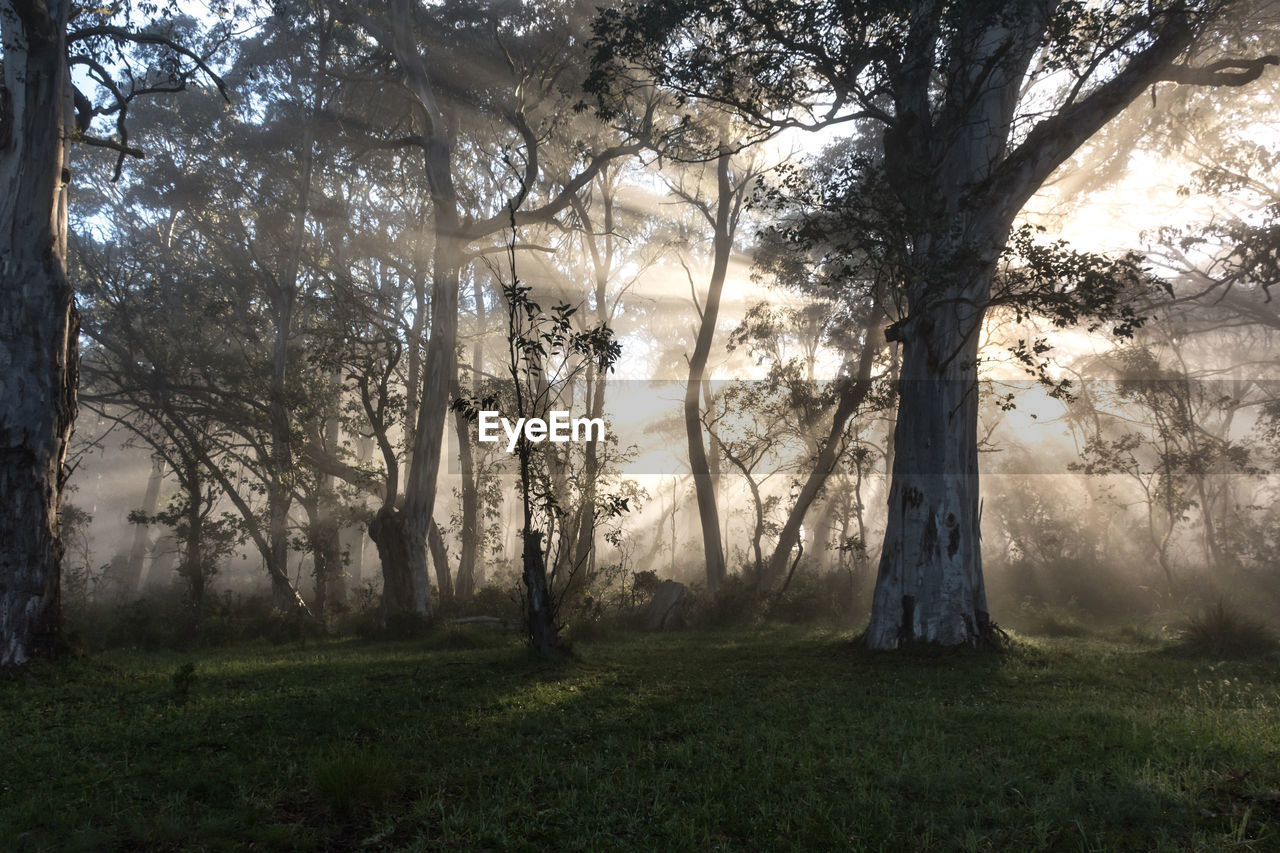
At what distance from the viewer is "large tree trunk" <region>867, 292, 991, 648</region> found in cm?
1059

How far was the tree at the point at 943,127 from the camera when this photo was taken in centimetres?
1011

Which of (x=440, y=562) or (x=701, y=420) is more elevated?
(x=701, y=420)

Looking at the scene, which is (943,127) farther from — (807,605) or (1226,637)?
(807,605)

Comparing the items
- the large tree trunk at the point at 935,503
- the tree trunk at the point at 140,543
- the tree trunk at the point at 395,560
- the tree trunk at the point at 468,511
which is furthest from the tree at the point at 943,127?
the tree trunk at the point at 140,543

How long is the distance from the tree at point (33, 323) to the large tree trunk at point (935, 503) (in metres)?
10.3

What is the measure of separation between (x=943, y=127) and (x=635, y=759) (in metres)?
10.0

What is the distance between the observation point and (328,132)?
2148 cm

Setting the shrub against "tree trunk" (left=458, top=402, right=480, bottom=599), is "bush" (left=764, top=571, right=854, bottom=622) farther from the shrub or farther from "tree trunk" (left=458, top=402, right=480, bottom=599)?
the shrub

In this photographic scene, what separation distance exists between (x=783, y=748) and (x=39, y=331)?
31.0 ft

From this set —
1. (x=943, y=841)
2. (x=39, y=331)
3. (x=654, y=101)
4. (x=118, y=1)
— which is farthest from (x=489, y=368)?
(x=943, y=841)

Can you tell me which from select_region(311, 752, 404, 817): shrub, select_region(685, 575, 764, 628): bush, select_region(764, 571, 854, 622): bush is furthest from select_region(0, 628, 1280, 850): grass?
select_region(764, 571, 854, 622): bush

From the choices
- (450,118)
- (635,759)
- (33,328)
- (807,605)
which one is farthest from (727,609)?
(450,118)

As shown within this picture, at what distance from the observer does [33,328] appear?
9172mm

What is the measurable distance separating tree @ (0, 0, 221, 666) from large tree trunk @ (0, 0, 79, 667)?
0.01 m
